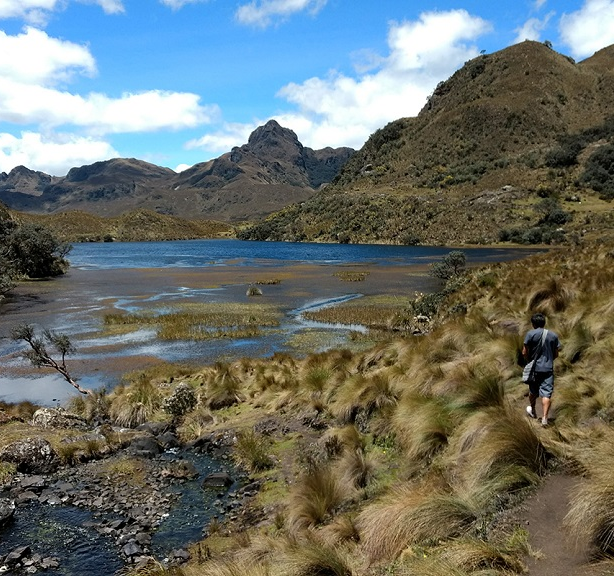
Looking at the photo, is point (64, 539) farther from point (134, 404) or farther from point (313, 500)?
point (134, 404)

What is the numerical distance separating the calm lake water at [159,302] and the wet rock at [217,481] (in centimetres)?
1150

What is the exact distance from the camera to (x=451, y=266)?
5212 centimetres

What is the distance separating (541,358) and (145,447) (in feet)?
36.6

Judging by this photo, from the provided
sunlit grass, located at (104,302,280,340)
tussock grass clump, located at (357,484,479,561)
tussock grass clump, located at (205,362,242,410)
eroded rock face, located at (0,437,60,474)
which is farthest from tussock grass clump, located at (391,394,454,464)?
sunlit grass, located at (104,302,280,340)

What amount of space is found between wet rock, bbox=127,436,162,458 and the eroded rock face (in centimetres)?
200

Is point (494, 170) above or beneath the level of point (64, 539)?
above

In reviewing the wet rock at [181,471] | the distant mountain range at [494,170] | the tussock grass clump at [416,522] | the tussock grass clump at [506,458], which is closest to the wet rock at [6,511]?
the wet rock at [181,471]

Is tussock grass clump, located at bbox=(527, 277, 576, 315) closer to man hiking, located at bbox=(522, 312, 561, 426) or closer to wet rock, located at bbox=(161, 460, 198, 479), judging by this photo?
man hiking, located at bbox=(522, 312, 561, 426)

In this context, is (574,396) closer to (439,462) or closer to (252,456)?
(439,462)

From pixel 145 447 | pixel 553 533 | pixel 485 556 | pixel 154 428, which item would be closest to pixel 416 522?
pixel 485 556

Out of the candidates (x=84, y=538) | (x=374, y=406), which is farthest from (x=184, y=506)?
(x=374, y=406)

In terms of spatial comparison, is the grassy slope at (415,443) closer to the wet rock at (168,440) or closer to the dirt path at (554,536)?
the dirt path at (554,536)

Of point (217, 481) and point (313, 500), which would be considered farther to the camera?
point (217, 481)

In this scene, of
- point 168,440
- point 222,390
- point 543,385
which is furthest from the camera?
point 222,390
